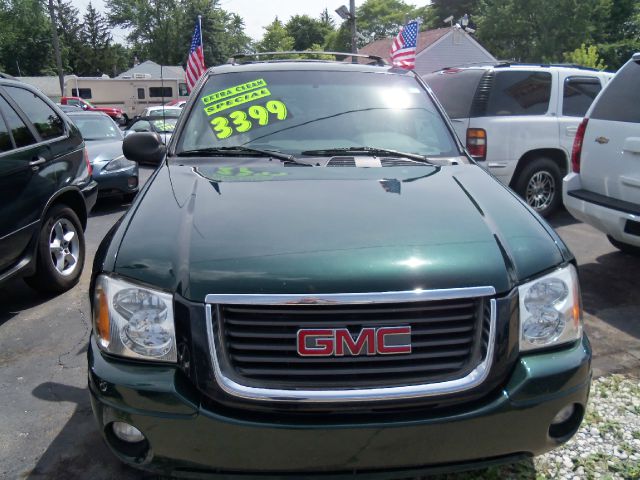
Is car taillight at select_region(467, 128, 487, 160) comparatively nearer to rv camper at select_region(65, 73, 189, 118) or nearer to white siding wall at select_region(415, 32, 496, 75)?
white siding wall at select_region(415, 32, 496, 75)

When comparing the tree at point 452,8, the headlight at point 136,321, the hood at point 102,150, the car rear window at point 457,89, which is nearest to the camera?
the headlight at point 136,321

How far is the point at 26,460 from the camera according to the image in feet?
8.45

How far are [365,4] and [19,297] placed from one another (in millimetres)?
61729

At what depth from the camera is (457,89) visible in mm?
7152

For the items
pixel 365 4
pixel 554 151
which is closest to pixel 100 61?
pixel 365 4

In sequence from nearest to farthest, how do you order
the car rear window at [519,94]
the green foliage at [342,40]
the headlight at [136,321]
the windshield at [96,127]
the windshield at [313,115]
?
the headlight at [136,321] → the windshield at [313,115] → the car rear window at [519,94] → the windshield at [96,127] → the green foliage at [342,40]

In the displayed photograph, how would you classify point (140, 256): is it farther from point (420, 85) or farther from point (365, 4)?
point (365, 4)

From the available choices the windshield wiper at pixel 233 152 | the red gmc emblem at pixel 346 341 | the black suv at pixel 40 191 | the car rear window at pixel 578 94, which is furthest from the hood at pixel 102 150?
the red gmc emblem at pixel 346 341

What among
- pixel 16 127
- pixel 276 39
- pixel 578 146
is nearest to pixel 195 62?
pixel 16 127

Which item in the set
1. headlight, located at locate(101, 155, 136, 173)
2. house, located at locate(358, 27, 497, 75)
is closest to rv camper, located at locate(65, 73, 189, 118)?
house, located at locate(358, 27, 497, 75)

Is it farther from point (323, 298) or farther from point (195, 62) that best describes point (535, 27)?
point (323, 298)

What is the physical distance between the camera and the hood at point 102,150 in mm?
7945

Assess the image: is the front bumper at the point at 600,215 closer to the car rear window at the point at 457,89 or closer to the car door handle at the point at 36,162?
the car rear window at the point at 457,89

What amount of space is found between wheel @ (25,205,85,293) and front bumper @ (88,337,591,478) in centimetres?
282
